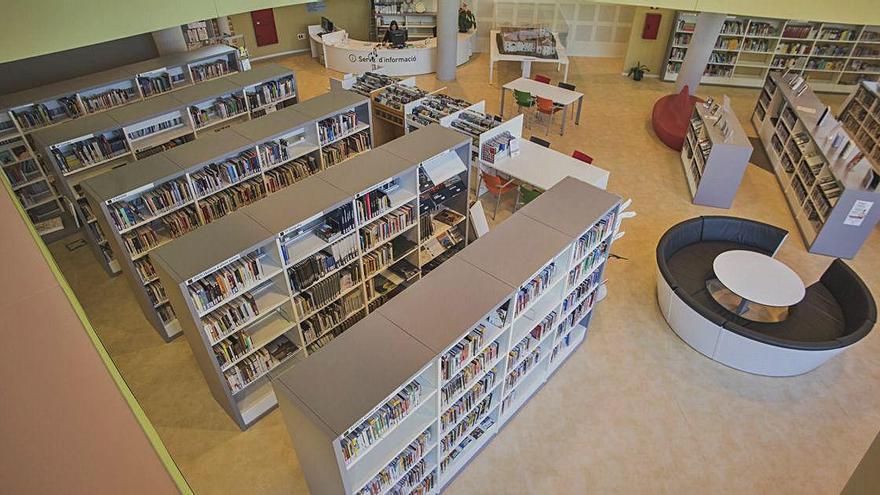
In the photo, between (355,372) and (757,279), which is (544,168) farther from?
(355,372)

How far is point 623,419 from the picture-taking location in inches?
227

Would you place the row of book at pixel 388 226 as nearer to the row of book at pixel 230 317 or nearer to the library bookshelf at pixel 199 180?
the row of book at pixel 230 317

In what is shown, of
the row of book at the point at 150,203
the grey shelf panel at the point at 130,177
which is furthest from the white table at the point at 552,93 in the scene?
the grey shelf panel at the point at 130,177

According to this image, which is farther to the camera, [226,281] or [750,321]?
[750,321]

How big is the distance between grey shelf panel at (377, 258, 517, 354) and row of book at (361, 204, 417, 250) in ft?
5.35

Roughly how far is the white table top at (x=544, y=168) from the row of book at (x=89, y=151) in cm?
536

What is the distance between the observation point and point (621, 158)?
33.8 ft

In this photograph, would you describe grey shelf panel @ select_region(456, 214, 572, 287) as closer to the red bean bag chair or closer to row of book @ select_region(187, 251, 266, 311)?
row of book @ select_region(187, 251, 266, 311)

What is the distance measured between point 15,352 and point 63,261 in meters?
7.09

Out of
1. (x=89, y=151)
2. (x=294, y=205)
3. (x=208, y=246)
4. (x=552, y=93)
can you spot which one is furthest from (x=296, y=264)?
(x=552, y=93)

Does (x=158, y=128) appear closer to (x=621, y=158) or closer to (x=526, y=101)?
(x=526, y=101)

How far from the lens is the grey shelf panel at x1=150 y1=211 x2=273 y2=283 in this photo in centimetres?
453

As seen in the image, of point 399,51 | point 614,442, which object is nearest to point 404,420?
point 614,442

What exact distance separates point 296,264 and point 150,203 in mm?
2073
